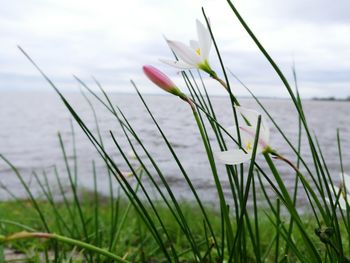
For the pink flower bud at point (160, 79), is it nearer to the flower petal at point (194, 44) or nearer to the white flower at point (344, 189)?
the flower petal at point (194, 44)

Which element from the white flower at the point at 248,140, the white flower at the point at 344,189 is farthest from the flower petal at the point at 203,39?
the white flower at the point at 344,189

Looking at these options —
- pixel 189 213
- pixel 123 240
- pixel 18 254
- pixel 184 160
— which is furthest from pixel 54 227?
pixel 184 160

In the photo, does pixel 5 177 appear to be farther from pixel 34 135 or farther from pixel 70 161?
pixel 34 135

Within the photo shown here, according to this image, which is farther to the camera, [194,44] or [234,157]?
[194,44]

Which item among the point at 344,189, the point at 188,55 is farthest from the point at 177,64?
the point at 344,189

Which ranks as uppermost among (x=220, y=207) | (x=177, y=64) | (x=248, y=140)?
(x=177, y=64)

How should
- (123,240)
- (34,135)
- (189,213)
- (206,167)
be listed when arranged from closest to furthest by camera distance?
(123,240), (189,213), (206,167), (34,135)

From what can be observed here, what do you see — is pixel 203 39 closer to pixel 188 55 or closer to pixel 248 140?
pixel 188 55
